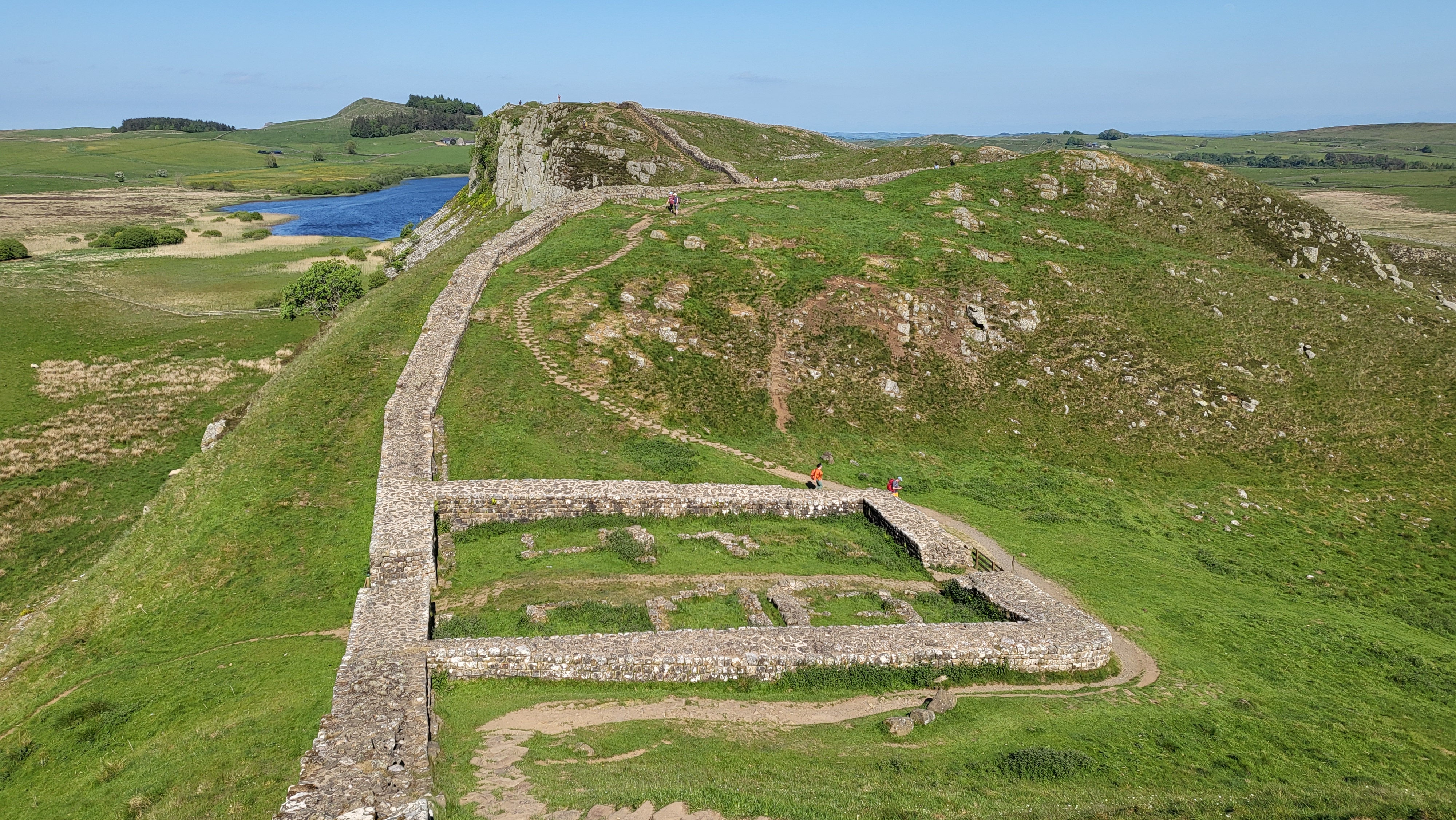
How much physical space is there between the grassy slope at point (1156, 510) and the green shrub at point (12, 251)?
82.0 meters

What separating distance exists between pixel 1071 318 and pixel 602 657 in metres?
36.9

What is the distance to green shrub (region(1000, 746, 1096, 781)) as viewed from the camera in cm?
1435

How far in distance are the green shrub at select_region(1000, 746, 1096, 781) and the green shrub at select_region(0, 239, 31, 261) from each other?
376 feet

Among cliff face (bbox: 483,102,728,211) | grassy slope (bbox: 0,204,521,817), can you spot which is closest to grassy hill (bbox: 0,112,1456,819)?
grassy slope (bbox: 0,204,521,817)

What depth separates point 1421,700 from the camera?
18.8 metres

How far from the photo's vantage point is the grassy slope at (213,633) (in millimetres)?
14133

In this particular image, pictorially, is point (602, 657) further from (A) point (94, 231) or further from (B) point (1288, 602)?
(A) point (94, 231)

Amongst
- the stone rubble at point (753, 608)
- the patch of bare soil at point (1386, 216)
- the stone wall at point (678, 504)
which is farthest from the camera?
the patch of bare soil at point (1386, 216)

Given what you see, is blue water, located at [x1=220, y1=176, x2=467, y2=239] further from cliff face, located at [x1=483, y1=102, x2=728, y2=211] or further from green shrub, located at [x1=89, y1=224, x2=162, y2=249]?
cliff face, located at [x1=483, y1=102, x2=728, y2=211]

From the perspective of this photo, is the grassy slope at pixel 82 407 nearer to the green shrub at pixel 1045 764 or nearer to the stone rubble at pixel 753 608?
the stone rubble at pixel 753 608

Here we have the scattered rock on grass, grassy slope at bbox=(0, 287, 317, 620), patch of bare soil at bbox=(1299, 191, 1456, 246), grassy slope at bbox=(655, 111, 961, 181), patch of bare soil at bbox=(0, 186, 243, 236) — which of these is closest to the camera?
the scattered rock on grass

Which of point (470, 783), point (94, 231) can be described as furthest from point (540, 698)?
point (94, 231)

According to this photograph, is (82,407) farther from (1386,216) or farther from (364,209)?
(1386,216)

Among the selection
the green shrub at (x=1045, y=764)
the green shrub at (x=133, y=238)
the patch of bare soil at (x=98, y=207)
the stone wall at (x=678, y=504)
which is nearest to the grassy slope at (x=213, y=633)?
the stone wall at (x=678, y=504)
